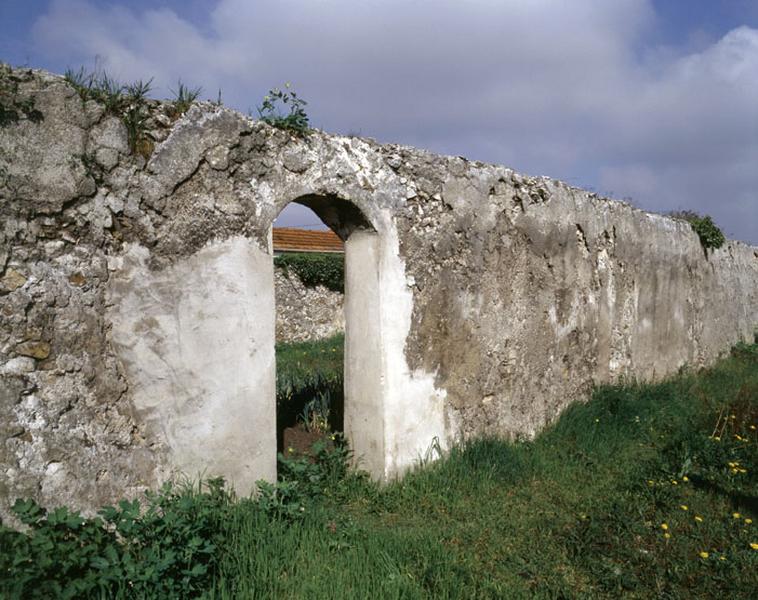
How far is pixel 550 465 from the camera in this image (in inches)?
198

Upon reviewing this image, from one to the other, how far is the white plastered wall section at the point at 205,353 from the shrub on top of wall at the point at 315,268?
1090cm

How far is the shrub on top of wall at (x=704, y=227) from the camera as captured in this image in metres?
9.63

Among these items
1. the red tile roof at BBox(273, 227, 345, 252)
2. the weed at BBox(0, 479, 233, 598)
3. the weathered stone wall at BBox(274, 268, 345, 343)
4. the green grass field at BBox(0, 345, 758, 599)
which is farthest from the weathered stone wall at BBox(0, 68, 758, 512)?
the red tile roof at BBox(273, 227, 345, 252)

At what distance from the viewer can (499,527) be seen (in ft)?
12.7

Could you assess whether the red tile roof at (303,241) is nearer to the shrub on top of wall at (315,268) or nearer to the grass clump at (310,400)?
the shrub on top of wall at (315,268)

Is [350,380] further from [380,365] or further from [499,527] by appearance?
[499,527]

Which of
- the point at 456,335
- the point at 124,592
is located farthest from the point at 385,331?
the point at 124,592

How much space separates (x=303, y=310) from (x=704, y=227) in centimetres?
876

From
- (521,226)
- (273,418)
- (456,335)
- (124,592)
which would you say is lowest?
(124,592)

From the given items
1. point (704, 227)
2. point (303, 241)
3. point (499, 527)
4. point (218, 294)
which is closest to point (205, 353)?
point (218, 294)

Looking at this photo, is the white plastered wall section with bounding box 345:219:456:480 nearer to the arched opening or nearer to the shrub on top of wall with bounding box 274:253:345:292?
the arched opening

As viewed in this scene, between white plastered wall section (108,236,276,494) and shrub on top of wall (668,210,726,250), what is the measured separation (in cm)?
783

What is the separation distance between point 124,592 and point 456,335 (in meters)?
3.09

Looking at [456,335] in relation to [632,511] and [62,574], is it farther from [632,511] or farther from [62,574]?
[62,574]
